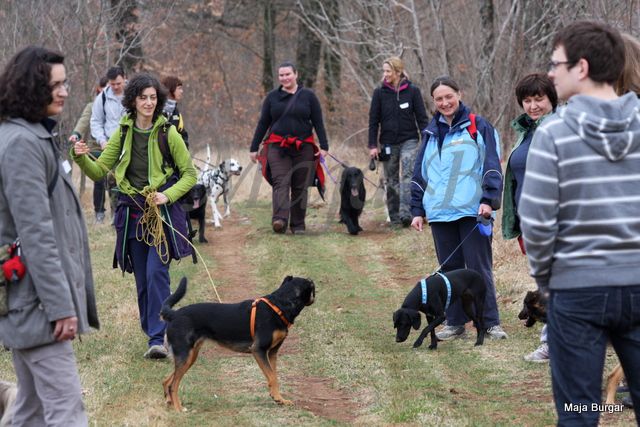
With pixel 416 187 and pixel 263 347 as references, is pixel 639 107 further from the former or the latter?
pixel 416 187

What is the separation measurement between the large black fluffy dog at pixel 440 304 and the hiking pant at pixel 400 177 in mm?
6317

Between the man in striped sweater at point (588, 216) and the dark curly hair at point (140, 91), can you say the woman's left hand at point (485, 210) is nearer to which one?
the dark curly hair at point (140, 91)

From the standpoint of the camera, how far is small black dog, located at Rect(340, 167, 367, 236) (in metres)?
15.4

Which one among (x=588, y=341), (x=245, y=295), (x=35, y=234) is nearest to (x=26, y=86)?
(x=35, y=234)

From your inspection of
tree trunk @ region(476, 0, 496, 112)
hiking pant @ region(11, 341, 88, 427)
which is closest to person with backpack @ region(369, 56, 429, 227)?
tree trunk @ region(476, 0, 496, 112)

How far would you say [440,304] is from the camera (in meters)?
8.30

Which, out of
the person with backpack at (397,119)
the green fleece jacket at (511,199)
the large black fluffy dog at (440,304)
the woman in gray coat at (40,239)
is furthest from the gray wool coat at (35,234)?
the person with backpack at (397,119)

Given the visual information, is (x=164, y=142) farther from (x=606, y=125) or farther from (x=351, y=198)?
(x=351, y=198)

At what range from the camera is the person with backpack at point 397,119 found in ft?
48.1

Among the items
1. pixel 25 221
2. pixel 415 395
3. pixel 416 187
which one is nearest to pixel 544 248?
pixel 25 221

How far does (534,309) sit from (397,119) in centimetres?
717

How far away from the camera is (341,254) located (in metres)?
13.8

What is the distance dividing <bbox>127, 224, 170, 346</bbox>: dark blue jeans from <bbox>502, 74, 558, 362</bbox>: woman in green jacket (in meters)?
2.74

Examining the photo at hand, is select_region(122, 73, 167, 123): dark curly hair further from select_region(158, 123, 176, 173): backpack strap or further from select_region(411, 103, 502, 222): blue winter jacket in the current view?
select_region(411, 103, 502, 222): blue winter jacket
